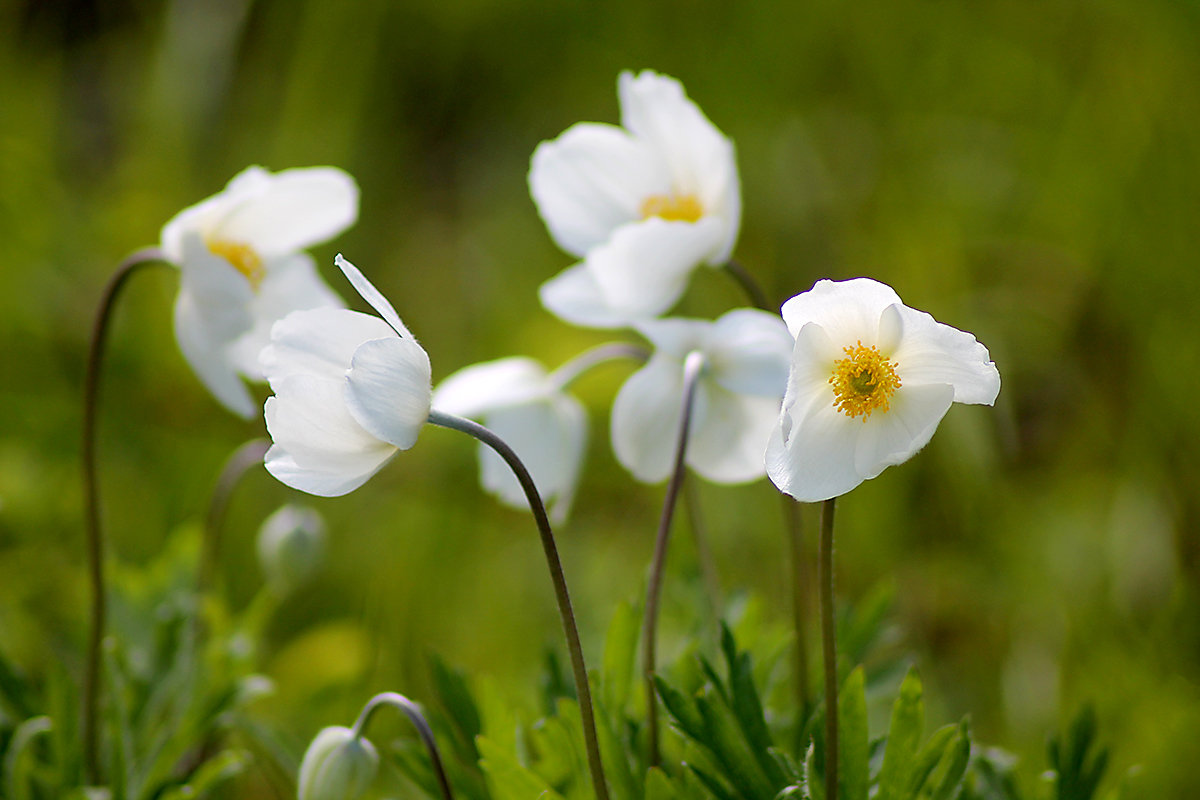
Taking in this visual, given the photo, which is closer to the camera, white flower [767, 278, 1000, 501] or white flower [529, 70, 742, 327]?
white flower [767, 278, 1000, 501]

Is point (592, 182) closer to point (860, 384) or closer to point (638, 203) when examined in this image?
point (638, 203)

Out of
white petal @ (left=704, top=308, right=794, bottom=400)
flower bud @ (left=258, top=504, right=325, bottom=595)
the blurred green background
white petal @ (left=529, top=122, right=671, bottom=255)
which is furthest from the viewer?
the blurred green background

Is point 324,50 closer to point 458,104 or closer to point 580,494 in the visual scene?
point 458,104

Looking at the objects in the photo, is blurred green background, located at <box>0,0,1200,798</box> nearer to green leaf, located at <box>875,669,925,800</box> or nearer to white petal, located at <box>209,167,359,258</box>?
green leaf, located at <box>875,669,925,800</box>

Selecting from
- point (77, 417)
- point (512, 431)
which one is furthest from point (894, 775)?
point (77, 417)

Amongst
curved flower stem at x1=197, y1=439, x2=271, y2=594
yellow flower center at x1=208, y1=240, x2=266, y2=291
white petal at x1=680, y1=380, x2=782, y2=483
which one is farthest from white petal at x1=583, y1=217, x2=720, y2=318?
curved flower stem at x1=197, y1=439, x2=271, y2=594

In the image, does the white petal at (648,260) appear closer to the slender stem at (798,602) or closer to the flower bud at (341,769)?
the slender stem at (798,602)
